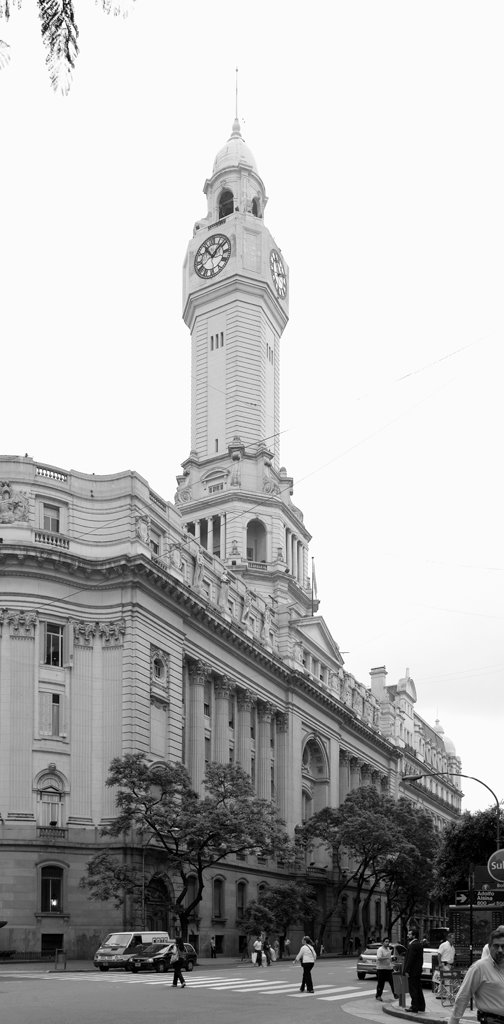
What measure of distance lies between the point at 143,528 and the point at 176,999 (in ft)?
119

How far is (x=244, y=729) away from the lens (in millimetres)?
80312

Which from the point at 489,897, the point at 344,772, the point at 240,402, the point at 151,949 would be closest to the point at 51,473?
the point at 151,949

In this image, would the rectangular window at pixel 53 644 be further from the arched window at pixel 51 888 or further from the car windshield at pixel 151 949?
the car windshield at pixel 151 949

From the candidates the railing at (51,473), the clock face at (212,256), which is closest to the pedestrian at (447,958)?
the railing at (51,473)

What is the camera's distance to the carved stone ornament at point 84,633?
63.2 metres

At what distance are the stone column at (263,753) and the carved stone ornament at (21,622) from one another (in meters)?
27.6

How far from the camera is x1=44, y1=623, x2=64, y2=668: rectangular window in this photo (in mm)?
62219

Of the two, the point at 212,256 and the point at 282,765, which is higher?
the point at 212,256

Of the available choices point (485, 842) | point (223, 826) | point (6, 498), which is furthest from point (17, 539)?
point (485, 842)

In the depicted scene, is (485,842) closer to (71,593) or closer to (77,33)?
(71,593)

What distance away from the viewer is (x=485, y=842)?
67.4m

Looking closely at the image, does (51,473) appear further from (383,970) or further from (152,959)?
(383,970)

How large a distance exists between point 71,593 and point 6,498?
19.9 feet

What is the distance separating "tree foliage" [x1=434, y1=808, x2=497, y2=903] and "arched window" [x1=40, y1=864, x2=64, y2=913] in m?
22.4
